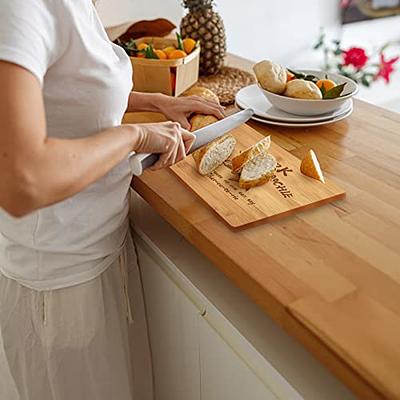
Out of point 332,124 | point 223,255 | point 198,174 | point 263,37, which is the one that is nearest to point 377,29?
point 263,37

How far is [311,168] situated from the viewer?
0.94 metres

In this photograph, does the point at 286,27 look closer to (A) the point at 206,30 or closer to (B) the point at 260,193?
(A) the point at 206,30

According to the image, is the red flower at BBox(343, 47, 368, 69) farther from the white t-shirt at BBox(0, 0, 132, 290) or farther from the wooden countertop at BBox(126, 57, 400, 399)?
the white t-shirt at BBox(0, 0, 132, 290)

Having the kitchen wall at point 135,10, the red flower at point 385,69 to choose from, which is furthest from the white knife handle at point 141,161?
the red flower at point 385,69

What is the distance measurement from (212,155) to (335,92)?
33cm

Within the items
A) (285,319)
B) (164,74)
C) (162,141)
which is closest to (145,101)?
(164,74)

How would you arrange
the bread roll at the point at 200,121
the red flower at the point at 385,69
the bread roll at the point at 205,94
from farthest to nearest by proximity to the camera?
the red flower at the point at 385,69, the bread roll at the point at 205,94, the bread roll at the point at 200,121

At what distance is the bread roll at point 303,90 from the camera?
1.14 meters

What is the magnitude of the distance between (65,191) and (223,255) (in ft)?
0.83

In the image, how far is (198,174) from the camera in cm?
97

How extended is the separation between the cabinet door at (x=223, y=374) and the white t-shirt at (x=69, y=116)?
0.22 m

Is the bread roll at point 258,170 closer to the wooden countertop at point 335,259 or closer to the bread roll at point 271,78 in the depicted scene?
the wooden countertop at point 335,259

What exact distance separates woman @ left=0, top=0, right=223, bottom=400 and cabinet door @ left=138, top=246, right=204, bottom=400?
1.5 inches

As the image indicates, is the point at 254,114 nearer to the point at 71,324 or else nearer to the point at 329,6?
the point at 71,324
